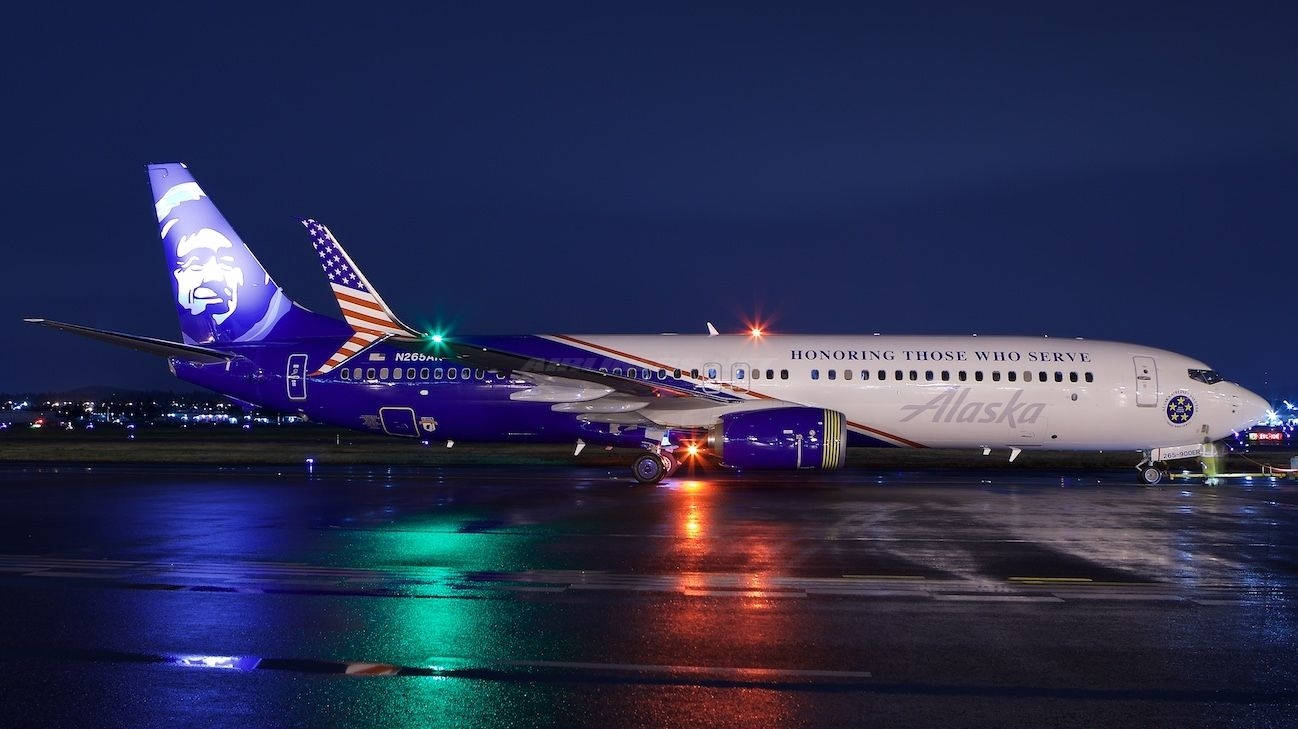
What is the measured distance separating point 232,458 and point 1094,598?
31.7 m

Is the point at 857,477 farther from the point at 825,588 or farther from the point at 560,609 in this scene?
the point at 560,609

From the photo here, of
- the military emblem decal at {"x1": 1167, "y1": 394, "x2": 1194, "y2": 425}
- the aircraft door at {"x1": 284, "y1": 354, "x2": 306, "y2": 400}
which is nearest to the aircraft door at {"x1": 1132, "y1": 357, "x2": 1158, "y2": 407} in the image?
the military emblem decal at {"x1": 1167, "y1": 394, "x2": 1194, "y2": 425}

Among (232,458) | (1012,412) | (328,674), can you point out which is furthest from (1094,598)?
(232,458)

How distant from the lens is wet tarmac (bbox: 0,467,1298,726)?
22.6 ft

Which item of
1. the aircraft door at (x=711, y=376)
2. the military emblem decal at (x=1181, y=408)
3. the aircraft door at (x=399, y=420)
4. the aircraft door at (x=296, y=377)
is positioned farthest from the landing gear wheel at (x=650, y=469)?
the military emblem decal at (x=1181, y=408)

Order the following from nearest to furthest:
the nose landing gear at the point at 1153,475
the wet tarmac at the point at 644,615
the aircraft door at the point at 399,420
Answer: the wet tarmac at the point at 644,615, the nose landing gear at the point at 1153,475, the aircraft door at the point at 399,420

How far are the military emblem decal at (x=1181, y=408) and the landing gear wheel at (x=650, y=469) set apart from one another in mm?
12901

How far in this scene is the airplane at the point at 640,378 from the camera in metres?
25.0

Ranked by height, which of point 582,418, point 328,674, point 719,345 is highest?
point 719,345

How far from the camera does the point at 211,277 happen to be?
27.1 metres

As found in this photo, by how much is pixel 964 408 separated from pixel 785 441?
575 cm

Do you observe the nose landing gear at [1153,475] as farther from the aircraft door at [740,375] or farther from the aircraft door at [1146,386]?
the aircraft door at [740,375]

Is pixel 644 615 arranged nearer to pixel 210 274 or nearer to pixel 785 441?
pixel 785 441

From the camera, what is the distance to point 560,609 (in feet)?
32.3
